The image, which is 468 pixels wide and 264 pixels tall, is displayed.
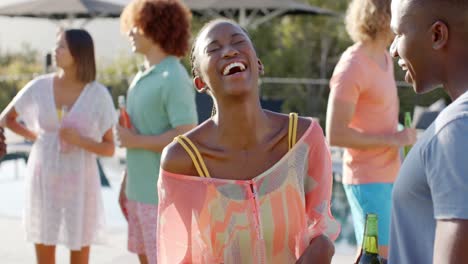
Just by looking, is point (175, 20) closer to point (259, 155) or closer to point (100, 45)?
point (259, 155)

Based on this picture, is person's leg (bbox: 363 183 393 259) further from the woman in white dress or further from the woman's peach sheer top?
the woman in white dress

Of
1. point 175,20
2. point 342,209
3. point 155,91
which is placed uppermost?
point 175,20

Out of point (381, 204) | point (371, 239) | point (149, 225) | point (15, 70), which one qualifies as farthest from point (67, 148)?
point (15, 70)

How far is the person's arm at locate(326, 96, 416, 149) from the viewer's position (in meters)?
3.14

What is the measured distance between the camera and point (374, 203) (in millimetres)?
3189

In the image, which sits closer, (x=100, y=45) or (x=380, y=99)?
(x=380, y=99)

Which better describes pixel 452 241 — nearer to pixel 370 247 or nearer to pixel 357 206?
pixel 370 247

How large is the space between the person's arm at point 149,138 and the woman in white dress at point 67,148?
1.93 feet

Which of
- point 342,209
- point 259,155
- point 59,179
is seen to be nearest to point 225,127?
point 259,155

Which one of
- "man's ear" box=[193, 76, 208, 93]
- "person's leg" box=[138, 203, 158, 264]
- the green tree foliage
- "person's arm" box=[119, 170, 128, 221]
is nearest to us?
"man's ear" box=[193, 76, 208, 93]

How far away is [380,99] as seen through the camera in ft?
10.4

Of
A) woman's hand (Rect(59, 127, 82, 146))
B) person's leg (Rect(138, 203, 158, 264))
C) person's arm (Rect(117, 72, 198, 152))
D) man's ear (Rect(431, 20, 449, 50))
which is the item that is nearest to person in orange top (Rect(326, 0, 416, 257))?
person's arm (Rect(117, 72, 198, 152))

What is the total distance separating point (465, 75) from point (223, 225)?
2.51ft

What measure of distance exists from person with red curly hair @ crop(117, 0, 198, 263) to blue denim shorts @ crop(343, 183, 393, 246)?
2.62 feet
